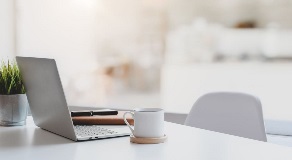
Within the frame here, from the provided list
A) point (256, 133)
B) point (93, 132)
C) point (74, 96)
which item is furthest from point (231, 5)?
point (93, 132)

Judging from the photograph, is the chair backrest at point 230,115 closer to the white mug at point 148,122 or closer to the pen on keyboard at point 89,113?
the pen on keyboard at point 89,113

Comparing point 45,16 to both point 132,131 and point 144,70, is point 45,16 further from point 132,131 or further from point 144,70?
point 132,131

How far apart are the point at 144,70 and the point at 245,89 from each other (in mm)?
657

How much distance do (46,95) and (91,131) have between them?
0.20 metres

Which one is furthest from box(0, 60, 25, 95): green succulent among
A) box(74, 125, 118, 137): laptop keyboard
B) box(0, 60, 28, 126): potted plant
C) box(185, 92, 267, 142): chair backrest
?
box(185, 92, 267, 142): chair backrest

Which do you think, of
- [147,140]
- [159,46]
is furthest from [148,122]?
[159,46]

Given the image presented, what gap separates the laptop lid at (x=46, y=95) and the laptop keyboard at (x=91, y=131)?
60 millimetres

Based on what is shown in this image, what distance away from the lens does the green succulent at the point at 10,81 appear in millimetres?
1678

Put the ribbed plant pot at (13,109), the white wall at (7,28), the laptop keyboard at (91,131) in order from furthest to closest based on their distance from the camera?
the white wall at (7,28) < the ribbed plant pot at (13,109) < the laptop keyboard at (91,131)

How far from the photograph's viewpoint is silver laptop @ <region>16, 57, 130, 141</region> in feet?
4.46

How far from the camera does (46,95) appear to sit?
146 cm

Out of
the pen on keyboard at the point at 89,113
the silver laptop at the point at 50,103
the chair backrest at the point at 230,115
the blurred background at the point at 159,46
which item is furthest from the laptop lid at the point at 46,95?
the blurred background at the point at 159,46

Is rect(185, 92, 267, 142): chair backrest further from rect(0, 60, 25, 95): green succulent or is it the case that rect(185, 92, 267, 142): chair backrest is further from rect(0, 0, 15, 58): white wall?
rect(0, 0, 15, 58): white wall

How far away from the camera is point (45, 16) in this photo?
3150mm
